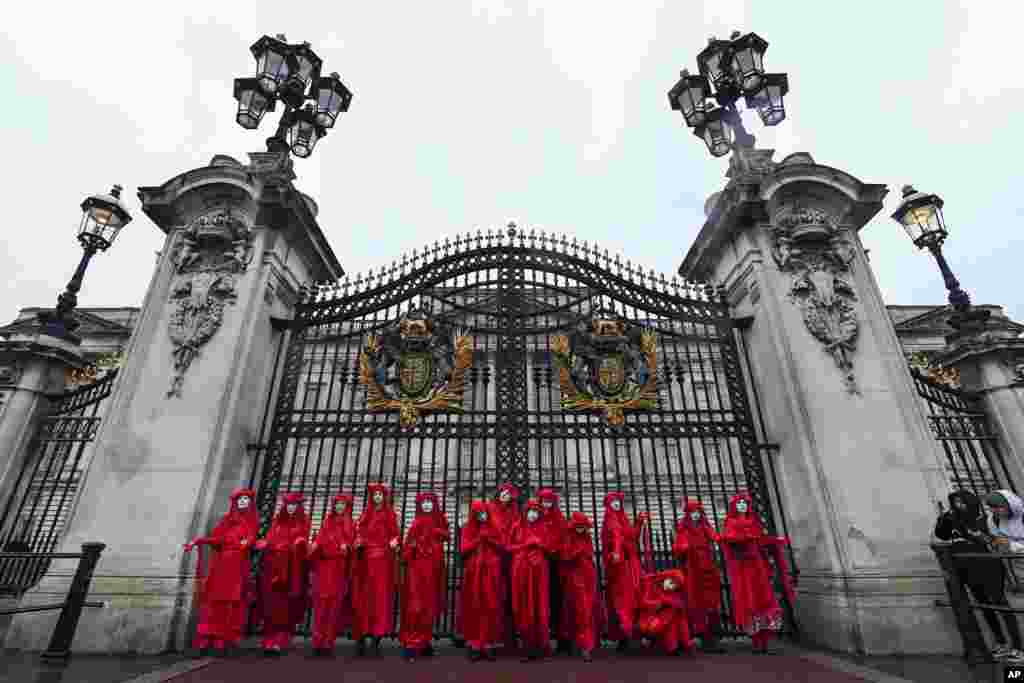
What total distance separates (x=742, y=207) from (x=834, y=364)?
2915mm

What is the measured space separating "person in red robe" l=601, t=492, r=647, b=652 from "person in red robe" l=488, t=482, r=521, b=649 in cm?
121

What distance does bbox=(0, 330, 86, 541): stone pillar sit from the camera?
26.9 feet

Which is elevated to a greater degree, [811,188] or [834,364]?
[811,188]

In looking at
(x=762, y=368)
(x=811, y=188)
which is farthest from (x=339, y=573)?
(x=811, y=188)

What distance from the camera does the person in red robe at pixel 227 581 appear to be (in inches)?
225

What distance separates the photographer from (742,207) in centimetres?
827

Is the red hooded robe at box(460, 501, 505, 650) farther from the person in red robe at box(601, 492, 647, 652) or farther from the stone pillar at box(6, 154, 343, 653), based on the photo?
the stone pillar at box(6, 154, 343, 653)

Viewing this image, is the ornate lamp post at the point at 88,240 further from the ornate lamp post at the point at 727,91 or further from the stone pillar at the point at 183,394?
the ornate lamp post at the point at 727,91

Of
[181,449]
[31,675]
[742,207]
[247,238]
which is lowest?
[31,675]

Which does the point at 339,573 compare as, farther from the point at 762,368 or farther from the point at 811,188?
the point at 811,188

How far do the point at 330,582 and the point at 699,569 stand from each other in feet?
15.3

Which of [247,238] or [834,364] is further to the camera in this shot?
[247,238]

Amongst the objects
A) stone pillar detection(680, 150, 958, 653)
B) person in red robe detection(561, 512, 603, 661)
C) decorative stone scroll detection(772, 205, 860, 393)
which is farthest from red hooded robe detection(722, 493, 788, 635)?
decorative stone scroll detection(772, 205, 860, 393)

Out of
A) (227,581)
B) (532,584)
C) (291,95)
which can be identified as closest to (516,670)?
(532,584)
